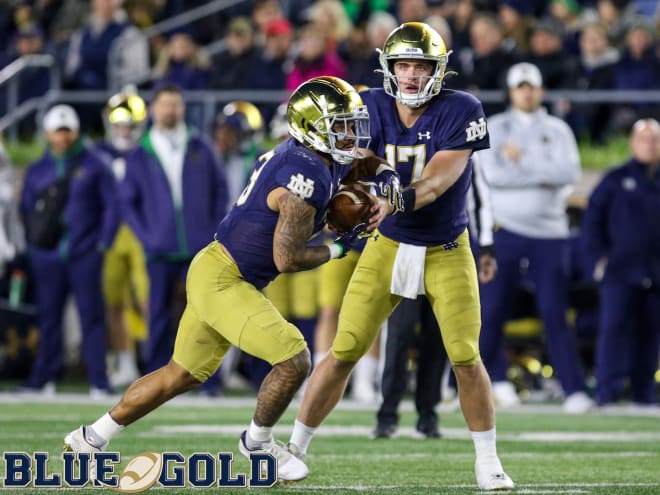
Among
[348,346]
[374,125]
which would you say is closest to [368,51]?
[374,125]

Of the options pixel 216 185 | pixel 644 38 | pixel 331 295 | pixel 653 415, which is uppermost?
pixel 644 38

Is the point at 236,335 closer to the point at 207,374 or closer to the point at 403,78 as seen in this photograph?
the point at 207,374

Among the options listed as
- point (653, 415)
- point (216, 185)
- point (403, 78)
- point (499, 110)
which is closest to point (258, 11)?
point (499, 110)

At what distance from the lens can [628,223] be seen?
37.0 ft

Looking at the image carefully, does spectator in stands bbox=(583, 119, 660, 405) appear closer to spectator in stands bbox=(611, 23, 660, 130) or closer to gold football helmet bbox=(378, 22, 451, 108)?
spectator in stands bbox=(611, 23, 660, 130)

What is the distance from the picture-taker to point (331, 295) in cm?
1145

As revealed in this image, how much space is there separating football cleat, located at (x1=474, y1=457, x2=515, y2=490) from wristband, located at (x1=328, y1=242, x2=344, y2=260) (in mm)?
1027

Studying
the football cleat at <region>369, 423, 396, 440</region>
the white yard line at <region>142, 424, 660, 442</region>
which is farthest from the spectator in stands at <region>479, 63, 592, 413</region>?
the football cleat at <region>369, 423, 396, 440</region>

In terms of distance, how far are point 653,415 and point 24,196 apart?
4.99 metres

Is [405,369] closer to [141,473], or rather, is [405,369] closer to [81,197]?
[141,473]

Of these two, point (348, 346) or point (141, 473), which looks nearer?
point (141, 473)

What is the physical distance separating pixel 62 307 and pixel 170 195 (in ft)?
3.87

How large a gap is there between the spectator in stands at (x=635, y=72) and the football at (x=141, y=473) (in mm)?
8417

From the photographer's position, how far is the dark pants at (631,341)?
11.1 m
